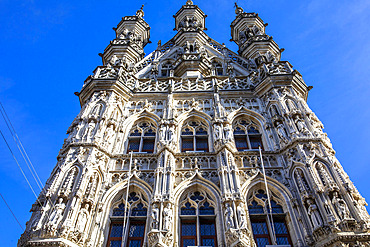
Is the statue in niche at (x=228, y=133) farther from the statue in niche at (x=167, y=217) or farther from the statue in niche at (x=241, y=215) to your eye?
the statue in niche at (x=167, y=217)

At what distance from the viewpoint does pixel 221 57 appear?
22.9 meters

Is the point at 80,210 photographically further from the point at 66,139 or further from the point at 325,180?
the point at 325,180

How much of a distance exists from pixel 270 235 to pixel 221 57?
1414 cm

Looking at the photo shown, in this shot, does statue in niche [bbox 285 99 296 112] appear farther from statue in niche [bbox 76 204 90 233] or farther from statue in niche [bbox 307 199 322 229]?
statue in niche [bbox 76 204 90 233]

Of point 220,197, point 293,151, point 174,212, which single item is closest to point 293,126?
point 293,151

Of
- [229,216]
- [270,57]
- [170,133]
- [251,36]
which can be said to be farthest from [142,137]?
[251,36]

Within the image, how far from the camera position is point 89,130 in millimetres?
14539

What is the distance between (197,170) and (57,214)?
17.7 ft

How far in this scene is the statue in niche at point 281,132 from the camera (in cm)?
1417

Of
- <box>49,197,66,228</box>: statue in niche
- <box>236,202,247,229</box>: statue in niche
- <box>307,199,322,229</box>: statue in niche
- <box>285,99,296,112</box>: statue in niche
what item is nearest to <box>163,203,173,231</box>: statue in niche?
<box>236,202,247,229</box>: statue in niche

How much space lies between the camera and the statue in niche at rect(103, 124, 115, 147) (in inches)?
571

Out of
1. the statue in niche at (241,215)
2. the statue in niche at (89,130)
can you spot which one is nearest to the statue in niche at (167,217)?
the statue in niche at (241,215)

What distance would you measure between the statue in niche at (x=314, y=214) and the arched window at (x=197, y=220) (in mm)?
3214

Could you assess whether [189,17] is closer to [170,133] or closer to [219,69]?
[219,69]
